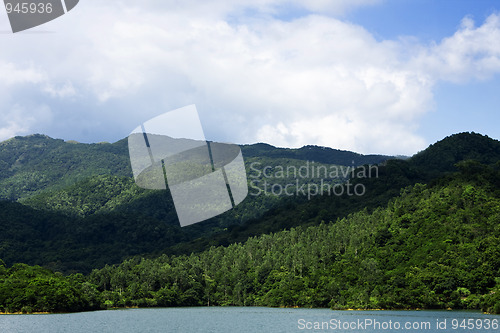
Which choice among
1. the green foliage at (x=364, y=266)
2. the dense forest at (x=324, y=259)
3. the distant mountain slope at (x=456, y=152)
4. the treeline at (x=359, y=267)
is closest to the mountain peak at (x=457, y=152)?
the distant mountain slope at (x=456, y=152)

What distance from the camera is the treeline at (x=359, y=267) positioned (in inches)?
2618

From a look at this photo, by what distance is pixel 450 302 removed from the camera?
2547 inches

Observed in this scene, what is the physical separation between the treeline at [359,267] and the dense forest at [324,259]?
17cm

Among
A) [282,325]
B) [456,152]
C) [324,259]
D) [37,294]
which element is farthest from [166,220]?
[282,325]

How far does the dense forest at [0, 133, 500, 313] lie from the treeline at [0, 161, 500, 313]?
170mm

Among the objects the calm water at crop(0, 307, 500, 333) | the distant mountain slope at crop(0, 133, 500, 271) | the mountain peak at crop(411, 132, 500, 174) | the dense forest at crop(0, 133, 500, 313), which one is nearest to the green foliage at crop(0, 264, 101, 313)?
the dense forest at crop(0, 133, 500, 313)

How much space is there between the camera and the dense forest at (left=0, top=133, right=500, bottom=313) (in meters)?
67.2

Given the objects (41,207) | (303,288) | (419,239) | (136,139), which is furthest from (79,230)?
(136,139)

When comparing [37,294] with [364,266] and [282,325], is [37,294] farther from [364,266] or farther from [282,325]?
[364,266]

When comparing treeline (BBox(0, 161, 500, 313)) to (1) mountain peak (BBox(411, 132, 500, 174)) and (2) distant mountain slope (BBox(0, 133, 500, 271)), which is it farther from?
(1) mountain peak (BBox(411, 132, 500, 174))

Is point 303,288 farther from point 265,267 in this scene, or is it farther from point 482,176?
point 482,176

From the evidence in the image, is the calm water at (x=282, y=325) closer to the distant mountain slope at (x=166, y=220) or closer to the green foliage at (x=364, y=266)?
the green foliage at (x=364, y=266)

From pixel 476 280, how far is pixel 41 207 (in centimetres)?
15809

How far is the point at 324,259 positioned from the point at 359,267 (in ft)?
40.7
